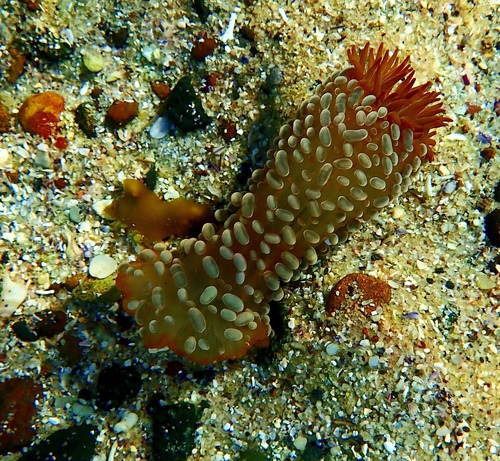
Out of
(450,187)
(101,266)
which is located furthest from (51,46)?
(450,187)

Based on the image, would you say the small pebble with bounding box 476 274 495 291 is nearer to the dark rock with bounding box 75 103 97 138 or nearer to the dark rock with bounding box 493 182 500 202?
the dark rock with bounding box 493 182 500 202

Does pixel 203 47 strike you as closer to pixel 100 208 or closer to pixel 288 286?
pixel 100 208

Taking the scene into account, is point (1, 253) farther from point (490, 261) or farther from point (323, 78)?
point (490, 261)

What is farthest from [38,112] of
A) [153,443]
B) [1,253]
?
[153,443]

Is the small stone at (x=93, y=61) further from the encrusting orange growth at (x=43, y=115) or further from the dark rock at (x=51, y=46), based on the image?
the encrusting orange growth at (x=43, y=115)

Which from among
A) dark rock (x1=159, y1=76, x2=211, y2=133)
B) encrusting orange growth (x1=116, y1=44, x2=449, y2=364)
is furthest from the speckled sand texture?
encrusting orange growth (x1=116, y1=44, x2=449, y2=364)

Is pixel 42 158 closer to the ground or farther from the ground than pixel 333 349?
farther from the ground

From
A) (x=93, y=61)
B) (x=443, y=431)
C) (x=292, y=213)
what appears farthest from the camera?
(x=93, y=61)
